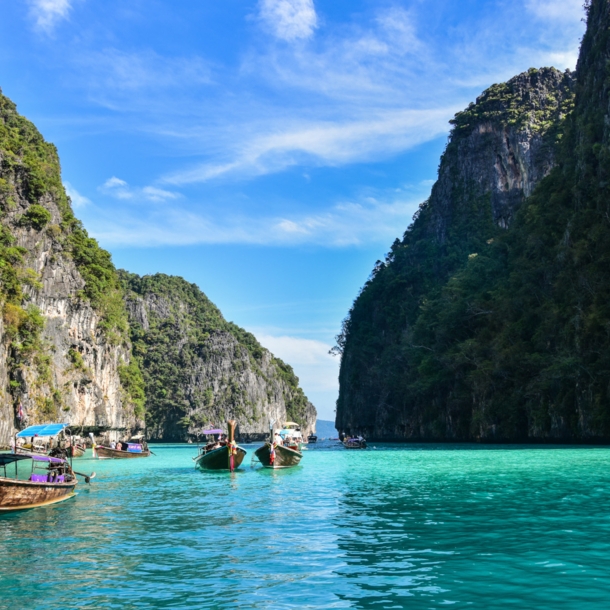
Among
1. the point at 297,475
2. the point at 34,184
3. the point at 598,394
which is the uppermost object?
the point at 34,184

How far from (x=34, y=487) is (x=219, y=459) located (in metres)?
16.5

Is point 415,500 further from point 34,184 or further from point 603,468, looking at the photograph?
point 34,184

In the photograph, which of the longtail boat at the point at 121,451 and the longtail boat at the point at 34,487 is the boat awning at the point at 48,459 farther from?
the longtail boat at the point at 121,451

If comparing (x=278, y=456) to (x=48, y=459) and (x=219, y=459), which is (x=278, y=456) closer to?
(x=219, y=459)

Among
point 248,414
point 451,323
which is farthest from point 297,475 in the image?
point 248,414

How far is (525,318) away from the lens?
2375 inches

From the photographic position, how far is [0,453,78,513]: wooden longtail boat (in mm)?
17578

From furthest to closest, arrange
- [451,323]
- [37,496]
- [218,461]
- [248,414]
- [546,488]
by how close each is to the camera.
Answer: [248,414]
[451,323]
[218,461]
[546,488]
[37,496]

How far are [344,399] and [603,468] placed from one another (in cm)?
8987

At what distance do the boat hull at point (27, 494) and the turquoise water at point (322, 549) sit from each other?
0.37 meters

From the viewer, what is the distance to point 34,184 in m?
67.9

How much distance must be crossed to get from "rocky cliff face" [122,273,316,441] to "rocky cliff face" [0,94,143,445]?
48.6 metres

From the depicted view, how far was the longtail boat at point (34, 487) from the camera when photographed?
17.6m

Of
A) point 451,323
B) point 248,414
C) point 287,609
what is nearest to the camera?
point 287,609
